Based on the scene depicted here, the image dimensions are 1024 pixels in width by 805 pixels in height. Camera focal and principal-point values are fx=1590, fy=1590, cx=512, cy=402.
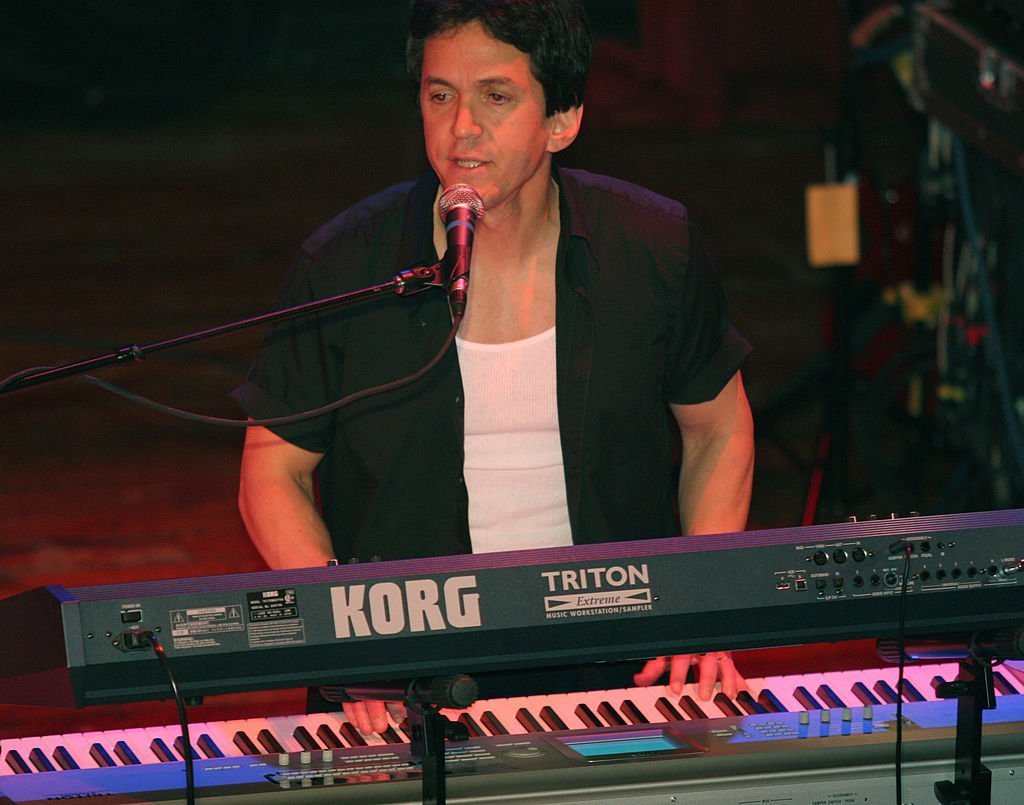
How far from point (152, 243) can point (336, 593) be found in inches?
312

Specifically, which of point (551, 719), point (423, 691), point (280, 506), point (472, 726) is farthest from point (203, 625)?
point (280, 506)

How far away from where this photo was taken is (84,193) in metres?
10.1

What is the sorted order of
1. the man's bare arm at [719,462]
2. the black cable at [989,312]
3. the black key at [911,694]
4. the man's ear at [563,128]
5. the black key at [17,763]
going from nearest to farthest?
the black key at [17,763] < the black key at [911,694] < the man's ear at [563,128] < the man's bare arm at [719,462] < the black cable at [989,312]

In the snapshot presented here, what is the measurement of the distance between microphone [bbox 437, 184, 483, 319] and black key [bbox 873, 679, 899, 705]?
0.84 meters

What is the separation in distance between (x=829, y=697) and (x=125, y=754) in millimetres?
992

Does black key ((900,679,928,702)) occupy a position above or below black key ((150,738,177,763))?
above

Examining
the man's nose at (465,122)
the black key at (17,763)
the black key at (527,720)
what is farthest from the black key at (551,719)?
the man's nose at (465,122)

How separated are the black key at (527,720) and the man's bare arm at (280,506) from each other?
1.48 ft

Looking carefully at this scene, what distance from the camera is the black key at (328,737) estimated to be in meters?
2.22

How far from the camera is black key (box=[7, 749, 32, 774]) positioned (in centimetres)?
209

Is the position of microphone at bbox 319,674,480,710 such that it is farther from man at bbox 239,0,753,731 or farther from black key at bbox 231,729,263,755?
man at bbox 239,0,753,731

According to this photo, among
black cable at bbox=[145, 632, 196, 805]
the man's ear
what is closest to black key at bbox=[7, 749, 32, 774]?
black cable at bbox=[145, 632, 196, 805]

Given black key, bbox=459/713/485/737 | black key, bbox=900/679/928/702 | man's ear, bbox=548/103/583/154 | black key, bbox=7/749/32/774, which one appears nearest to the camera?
black key, bbox=7/749/32/774

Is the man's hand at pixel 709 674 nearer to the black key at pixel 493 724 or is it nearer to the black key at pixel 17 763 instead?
the black key at pixel 493 724
